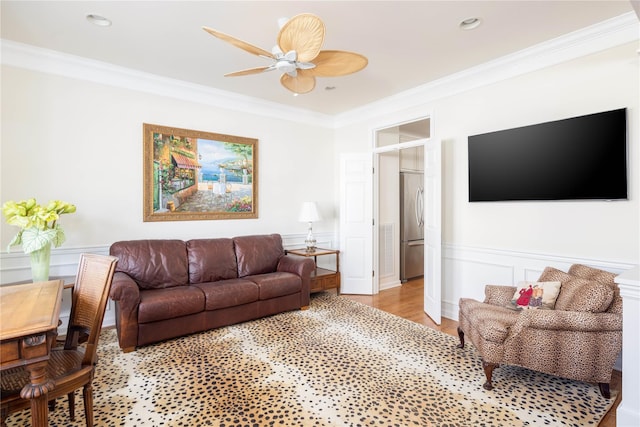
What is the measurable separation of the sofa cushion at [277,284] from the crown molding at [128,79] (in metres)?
2.37

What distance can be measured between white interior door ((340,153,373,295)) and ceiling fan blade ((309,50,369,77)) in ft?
8.09

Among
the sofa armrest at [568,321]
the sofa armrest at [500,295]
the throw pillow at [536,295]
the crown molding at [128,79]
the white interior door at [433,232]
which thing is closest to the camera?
the sofa armrest at [568,321]

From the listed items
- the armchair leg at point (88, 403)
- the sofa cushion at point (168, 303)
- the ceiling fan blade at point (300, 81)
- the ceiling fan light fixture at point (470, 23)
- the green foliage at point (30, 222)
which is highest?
the ceiling fan light fixture at point (470, 23)

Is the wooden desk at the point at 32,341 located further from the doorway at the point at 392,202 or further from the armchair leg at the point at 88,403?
the doorway at the point at 392,202

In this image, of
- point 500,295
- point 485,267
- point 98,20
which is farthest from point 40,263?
point 485,267

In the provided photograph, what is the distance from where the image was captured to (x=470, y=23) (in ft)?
8.86

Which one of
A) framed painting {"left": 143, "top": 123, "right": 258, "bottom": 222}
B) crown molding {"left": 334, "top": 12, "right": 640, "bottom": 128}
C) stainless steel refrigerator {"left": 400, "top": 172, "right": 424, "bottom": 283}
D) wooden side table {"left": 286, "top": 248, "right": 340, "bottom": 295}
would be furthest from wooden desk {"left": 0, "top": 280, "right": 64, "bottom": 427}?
stainless steel refrigerator {"left": 400, "top": 172, "right": 424, "bottom": 283}

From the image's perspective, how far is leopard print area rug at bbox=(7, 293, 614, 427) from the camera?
2.02 meters

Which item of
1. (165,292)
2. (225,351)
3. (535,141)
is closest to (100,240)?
(165,292)

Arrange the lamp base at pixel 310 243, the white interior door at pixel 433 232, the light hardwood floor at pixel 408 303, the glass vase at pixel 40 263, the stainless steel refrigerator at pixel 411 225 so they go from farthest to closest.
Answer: the stainless steel refrigerator at pixel 411 225, the lamp base at pixel 310 243, the white interior door at pixel 433 232, the light hardwood floor at pixel 408 303, the glass vase at pixel 40 263

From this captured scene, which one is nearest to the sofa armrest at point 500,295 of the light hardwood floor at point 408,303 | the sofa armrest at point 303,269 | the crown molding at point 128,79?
the light hardwood floor at point 408,303

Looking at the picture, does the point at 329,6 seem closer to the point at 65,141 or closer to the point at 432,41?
the point at 432,41

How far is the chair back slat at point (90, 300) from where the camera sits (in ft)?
5.60

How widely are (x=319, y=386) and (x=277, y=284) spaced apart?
158 centimetres
